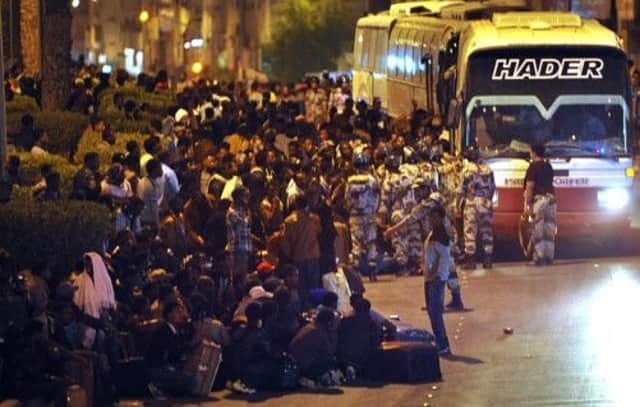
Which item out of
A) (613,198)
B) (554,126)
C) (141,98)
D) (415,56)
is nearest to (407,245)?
(554,126)

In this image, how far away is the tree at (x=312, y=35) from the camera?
258 feet

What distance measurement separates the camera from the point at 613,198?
26.2m

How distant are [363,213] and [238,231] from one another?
4.08 meters

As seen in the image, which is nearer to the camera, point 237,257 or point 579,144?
point 237,257

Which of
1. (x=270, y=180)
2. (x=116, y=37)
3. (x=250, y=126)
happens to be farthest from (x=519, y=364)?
(x=116, y=37)

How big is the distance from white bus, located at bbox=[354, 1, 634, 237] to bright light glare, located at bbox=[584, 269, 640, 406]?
1.74 meters

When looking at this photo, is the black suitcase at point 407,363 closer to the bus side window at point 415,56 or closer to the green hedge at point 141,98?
the green hedge at point 141,98

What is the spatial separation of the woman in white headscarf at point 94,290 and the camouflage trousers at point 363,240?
7.90 m

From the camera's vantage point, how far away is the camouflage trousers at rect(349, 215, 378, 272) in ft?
80.4

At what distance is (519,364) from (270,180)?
21.7 ft

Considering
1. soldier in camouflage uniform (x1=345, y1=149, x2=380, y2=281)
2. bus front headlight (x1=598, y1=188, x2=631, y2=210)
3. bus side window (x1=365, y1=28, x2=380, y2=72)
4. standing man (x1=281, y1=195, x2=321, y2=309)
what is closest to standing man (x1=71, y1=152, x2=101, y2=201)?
standing man (x1=281, y1=195, x2=321, y2=309)

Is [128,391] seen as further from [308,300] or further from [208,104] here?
[208,104]

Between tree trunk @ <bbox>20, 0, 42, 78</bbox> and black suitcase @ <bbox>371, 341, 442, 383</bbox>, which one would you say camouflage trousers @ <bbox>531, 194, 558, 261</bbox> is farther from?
tree trunk @ <bbox>20, 0, 42, 78</bbox>

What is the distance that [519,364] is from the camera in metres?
18.3
